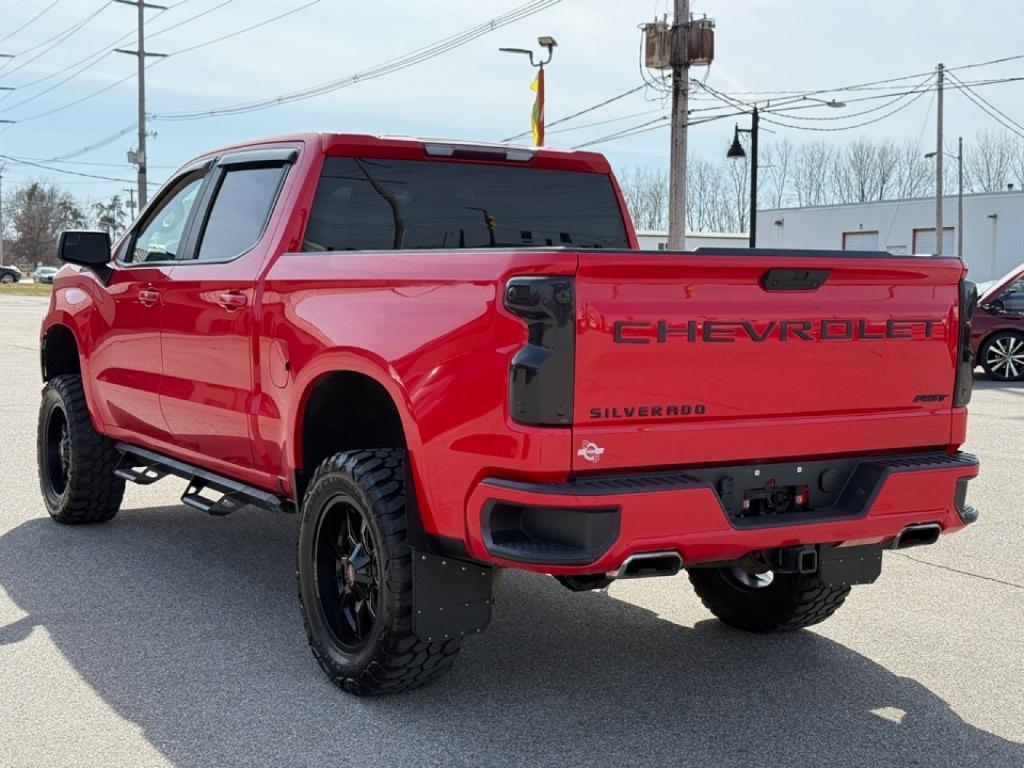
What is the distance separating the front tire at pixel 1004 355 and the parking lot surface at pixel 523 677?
1208 cm

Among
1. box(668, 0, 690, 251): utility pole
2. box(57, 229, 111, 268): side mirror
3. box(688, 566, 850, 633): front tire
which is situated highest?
box(668, 0, 690, 251): utility pole

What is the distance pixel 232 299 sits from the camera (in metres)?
5.23

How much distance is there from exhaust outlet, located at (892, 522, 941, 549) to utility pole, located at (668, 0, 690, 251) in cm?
1629

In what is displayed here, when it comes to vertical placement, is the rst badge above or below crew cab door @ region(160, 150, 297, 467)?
below

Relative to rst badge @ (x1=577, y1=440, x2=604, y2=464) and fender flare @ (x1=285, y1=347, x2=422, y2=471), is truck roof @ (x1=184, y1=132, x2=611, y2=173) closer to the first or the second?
fender flare @ (x1=285, y1=347, x2=422, y2=471)

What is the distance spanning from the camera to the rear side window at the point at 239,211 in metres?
5.41

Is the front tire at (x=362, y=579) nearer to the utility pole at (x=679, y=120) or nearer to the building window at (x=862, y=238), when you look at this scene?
the utility pole at (x=679, y=120)

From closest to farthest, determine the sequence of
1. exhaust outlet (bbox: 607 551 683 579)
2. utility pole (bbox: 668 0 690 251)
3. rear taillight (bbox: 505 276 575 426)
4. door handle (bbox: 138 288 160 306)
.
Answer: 1. rear taillight (bbox: 505 276 575 426)
2. exhaust outlet (bbox: 607 551 683 579)
3. door handle (bbox: 138 288 160 306)
4. utility pole (bbox: 668 0 690 251)

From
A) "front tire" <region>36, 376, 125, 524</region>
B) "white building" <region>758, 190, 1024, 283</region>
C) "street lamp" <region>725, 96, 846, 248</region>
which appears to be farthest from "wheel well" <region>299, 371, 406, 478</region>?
"white building" <region>758, 190, 1024, 283</region>

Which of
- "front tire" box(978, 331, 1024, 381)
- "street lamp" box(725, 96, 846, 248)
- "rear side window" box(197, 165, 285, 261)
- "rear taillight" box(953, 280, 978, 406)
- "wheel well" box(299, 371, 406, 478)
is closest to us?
"rear taillight" box(953, 280, 978, 406)

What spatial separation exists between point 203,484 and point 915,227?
53172 mm

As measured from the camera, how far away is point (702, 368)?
380 centimetres

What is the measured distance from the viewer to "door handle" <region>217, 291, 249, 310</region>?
5.15m

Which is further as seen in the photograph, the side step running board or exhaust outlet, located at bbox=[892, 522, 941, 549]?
the side step running board
